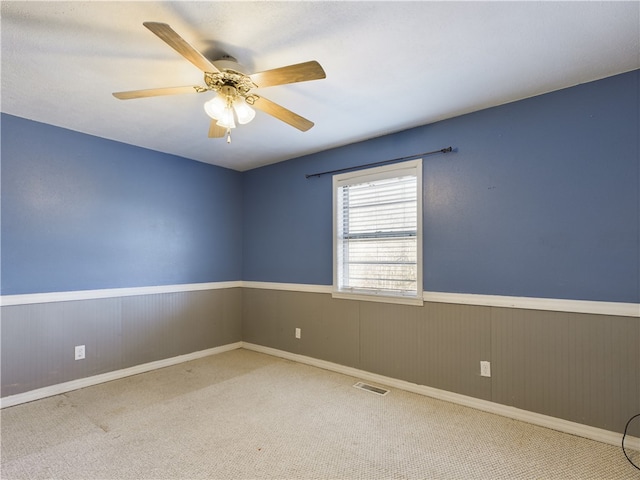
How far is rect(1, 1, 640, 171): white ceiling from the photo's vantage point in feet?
5.22

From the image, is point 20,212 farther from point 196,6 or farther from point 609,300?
point 609,300

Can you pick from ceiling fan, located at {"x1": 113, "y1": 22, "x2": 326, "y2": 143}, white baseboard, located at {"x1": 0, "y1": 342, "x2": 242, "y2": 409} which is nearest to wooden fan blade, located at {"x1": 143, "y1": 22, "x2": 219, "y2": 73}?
ceiling fan, located at {"x1": 113, "y1": 22, "x2": 326, "y2": 143}

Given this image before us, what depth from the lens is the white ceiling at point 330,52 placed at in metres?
1.59

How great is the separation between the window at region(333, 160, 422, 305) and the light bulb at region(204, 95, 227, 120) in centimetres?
176

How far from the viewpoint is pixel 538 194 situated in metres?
2.42

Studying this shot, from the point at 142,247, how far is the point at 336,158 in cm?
230

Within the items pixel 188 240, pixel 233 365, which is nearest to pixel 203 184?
pixel 188 240

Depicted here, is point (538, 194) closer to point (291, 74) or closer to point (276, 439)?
point (291, 74)

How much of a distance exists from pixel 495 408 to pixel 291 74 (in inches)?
108

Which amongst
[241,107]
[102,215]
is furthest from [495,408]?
[102,215]

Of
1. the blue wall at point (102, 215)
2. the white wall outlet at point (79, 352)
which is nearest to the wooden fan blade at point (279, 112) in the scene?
the blue wall at point (102, 215)

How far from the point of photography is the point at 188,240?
3.97 meters

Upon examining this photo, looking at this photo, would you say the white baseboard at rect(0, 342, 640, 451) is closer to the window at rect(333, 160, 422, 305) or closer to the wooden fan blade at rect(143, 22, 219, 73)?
the window at rect(333, 160, 422, 305)

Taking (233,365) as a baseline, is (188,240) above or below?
above
